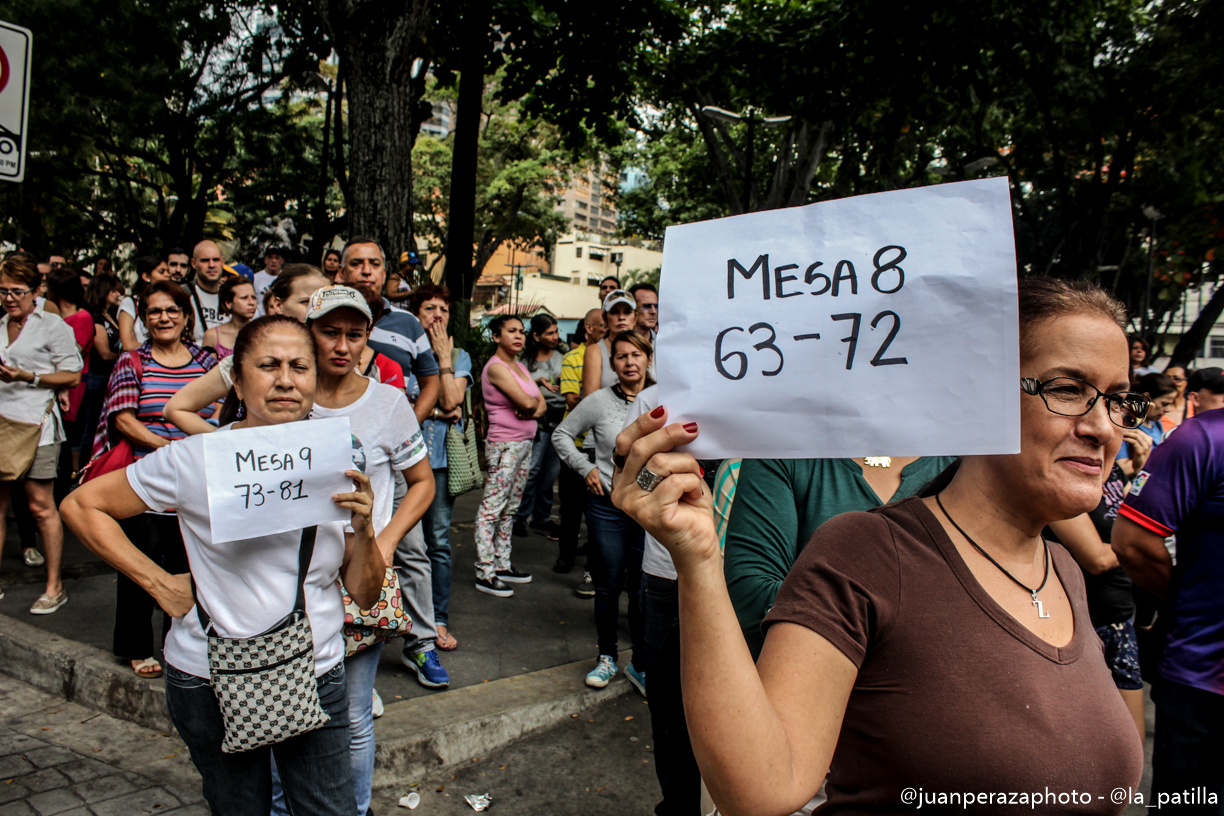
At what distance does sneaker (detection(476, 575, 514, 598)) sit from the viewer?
6.02 metres

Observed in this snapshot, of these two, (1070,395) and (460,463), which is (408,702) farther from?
(1070,395)

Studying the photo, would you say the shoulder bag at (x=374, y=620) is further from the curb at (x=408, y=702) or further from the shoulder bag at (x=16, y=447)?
the shoulder bag at (x=16, y=447)

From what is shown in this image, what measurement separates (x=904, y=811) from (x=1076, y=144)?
19312 millimetres

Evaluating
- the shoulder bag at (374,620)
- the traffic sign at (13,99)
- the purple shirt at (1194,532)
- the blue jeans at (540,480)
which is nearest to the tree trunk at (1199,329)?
the blue jeans at (540,480)

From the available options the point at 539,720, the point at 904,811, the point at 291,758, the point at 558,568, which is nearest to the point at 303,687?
the point at 291,758

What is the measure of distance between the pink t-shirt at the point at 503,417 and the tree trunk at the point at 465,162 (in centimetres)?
542

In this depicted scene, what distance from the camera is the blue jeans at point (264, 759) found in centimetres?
230

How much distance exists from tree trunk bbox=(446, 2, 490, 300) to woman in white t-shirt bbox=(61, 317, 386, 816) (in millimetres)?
9167

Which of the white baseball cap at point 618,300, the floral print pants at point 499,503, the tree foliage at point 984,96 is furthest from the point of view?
the tree foliage at point 984,96

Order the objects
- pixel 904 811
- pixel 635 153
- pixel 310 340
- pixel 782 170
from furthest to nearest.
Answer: pixel 635 153 → pixel 782 170 → pixel 310 340 → pixel 904 811

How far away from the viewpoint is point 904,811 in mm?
1408

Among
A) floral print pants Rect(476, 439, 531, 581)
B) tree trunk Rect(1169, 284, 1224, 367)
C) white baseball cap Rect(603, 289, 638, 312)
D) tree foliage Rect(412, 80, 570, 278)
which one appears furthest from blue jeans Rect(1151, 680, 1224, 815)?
tree foliage Rect(412, 80, 570, 278)

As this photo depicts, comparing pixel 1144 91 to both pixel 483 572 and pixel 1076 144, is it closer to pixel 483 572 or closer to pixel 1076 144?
pixel 1076 144

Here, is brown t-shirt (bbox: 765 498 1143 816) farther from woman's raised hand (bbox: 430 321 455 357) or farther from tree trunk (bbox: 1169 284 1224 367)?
tree trunk (bbox: 1169 284 1224 367)
